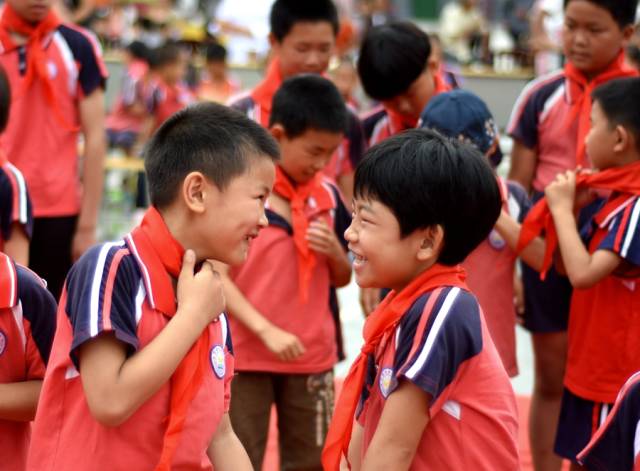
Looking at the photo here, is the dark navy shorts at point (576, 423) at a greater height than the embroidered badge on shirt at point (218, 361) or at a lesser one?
lesser

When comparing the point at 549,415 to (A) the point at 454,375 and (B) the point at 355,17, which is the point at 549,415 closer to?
(A) the point at 454,375

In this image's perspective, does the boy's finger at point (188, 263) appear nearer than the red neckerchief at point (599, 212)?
Yes

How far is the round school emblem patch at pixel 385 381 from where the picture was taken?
2.12m

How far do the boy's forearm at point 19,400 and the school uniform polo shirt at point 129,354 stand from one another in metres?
0.18

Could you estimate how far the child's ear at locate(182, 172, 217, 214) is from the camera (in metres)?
2.11

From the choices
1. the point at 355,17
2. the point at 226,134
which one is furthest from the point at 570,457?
the point at 355,17

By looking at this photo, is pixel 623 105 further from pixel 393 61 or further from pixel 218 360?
pixel 218 360

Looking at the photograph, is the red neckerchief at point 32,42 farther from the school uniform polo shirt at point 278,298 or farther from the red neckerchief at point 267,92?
the school uniform polo shirt at point 278,298

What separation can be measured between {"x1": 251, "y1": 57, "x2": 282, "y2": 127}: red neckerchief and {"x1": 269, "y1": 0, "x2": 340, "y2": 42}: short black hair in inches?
7.0

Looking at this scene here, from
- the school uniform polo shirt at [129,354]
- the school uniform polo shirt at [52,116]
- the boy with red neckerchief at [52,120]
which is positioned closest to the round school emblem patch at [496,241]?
the school uniform polo shirt at [129,354]

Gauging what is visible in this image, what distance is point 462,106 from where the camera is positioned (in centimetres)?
315

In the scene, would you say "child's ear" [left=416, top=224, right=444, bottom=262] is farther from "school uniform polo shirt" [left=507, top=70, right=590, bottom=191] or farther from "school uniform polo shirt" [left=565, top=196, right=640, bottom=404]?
"school uniform polo shirt" [left=507, top=70, right=590, bottom=191]

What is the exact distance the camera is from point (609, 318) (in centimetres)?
311

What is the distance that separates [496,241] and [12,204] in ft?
4.71
